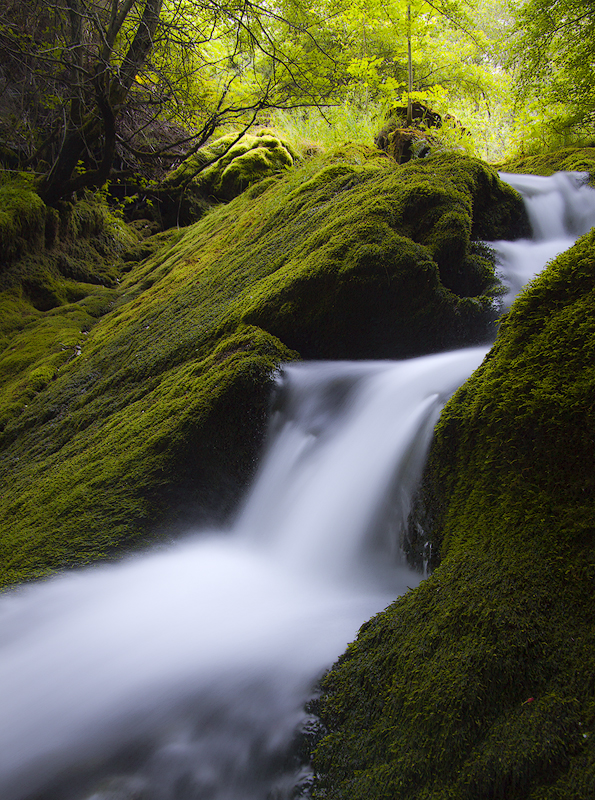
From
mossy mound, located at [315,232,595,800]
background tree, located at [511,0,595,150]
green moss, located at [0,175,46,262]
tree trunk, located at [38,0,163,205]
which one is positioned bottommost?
mossy mound, located at [315,232,595,800]

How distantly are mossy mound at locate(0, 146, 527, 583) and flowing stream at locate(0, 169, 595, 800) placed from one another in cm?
23

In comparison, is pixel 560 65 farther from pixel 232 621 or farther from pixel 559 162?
pixel 232 621

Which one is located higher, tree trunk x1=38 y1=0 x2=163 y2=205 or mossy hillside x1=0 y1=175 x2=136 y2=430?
tree trunk x1=38 y1=0 x2=163 y2=205

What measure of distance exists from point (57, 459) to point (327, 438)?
213 cm

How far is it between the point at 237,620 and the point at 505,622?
1.19 metres

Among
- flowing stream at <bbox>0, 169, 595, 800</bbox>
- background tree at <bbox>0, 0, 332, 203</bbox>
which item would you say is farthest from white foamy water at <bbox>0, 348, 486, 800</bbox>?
background tree at <bbox>0, 0, 332, 203</bbox>

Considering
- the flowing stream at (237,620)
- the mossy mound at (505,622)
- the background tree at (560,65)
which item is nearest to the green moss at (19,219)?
the flowing stream at (237,620)

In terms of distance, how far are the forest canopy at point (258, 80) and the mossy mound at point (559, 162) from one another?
1.17 ft

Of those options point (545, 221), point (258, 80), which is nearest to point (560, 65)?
point (545, 221)

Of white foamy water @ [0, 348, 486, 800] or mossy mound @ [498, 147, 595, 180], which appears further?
mossy mound @ [498, 147, 595, 180]

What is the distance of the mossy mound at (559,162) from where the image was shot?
5.71 metres

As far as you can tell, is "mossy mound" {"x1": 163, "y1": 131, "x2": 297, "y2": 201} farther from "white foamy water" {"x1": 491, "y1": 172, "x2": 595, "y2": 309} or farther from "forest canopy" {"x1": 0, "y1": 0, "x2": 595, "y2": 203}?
"white foamy water" {"x1": 491, "y1": 172, "x2": 595, "y2": 309}

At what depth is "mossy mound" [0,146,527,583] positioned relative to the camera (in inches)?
109

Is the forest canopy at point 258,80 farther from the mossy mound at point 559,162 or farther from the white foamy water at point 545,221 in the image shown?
the white foamy water at point 545,221
